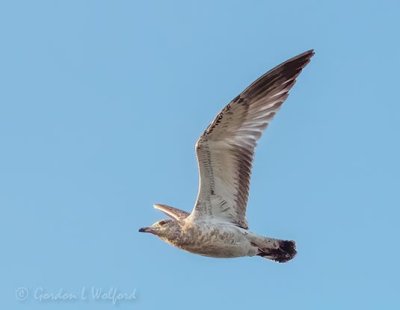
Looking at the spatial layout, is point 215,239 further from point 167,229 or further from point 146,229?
point 146,229

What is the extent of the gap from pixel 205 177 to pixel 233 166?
0.56 metres

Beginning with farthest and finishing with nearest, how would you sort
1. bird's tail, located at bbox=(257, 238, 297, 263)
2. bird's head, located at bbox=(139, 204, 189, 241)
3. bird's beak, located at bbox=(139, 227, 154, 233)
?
bird's beak, located at bbox=(139, 227, 154, 233), bird's tail, located at bbox=(257, 238, 297, 263), bird's head, located at bbox=(139, 204, 189, 241)

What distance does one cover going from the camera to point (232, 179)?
1545 cm

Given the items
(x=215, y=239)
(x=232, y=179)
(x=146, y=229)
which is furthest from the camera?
(x=146, y=229)

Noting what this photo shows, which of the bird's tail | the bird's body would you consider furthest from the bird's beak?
the bird's tail

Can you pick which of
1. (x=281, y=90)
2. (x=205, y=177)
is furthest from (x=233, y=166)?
(x=281, y=90)

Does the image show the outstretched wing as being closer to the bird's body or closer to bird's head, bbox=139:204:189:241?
the bird's body

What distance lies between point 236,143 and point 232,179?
2.26ft

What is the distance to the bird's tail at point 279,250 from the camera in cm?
1551

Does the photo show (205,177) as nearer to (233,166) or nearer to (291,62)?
(233,166)

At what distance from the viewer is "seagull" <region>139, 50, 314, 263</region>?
15.1m

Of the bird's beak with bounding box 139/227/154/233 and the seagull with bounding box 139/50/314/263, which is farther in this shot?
the bird's beak with bounding box 139/227/154/233

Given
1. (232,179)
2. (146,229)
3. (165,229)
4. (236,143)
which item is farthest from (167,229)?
(236,143)

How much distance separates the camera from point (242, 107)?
50.5 ft
